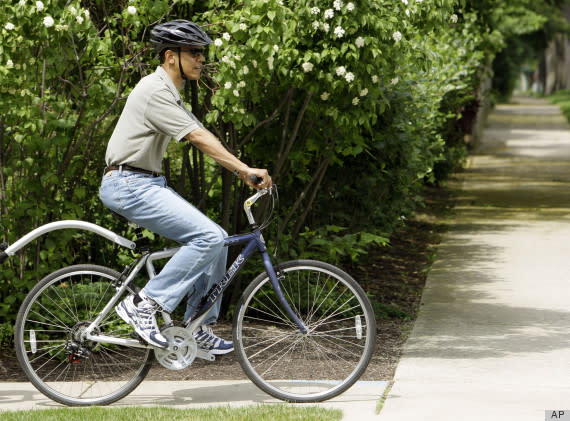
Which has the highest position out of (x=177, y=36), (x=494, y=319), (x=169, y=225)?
(x=177, y=36)

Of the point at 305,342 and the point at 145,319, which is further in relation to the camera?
the point at 305,342

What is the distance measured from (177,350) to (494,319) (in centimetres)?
297

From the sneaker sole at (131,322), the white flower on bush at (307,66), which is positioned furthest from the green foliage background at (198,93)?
the sneaker sole at (131,322)

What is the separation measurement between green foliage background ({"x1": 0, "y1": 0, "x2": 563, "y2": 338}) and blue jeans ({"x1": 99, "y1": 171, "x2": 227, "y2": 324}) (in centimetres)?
113

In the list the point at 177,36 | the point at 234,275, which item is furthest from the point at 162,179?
the point at 177,36

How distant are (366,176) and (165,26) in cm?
396

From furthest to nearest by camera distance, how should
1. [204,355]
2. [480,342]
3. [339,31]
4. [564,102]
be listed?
1. [564,102]
2. [480,342]
3. [339,31]
4. [204,355]

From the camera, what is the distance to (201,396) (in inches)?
208

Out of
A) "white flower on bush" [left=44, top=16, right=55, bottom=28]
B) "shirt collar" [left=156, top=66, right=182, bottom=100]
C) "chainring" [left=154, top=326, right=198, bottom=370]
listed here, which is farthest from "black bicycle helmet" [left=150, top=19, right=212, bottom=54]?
"chainring" [left=154, top=326, right=198, bottom=370]

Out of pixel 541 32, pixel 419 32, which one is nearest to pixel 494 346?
pixel 419 32

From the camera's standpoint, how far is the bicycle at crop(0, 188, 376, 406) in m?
5.05

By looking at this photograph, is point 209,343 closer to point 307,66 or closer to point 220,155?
point 220,155

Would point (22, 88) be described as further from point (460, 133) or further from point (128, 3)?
point (460, 133)

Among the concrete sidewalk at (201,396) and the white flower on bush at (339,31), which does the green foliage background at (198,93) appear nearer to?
the white flower on bush at (339,31)
